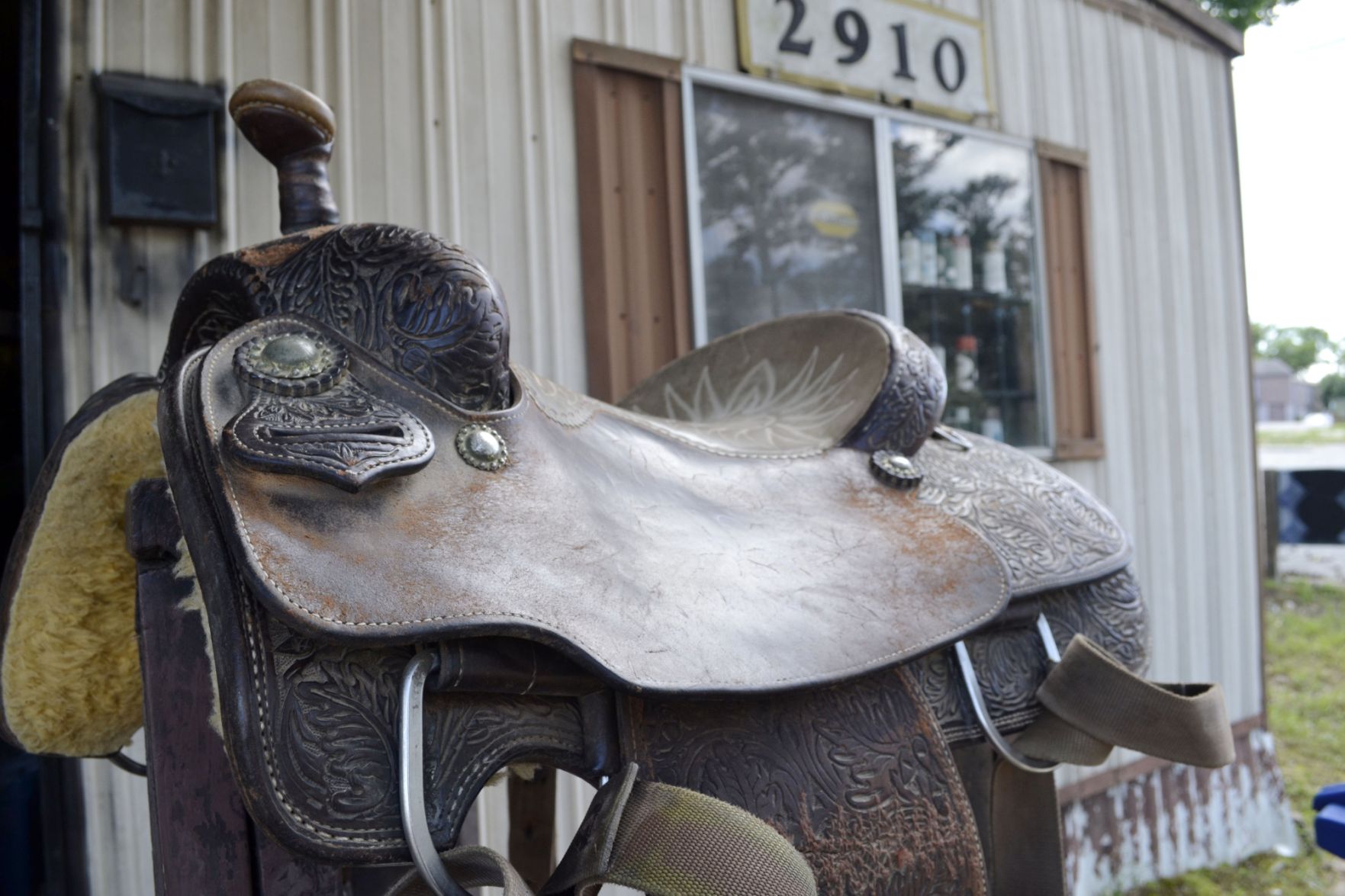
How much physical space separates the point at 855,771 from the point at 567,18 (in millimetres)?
1548

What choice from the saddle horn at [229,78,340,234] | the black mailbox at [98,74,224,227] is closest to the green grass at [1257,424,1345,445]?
the black mailbox at [98,74,224,227]

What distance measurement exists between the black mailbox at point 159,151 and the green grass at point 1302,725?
95.6 inches

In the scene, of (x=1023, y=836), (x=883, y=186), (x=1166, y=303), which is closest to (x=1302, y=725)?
(x=1166, y=303)

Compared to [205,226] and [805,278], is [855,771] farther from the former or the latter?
[805,278]

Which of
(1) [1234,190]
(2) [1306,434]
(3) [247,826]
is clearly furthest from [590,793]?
(2) [1306,434]

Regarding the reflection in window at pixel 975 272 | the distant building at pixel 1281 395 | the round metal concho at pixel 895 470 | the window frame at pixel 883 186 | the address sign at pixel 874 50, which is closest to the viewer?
the round metal concho at pixel 895 470

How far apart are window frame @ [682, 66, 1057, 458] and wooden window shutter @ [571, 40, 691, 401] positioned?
22mm

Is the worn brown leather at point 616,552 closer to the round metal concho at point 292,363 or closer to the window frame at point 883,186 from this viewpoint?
the round metal concho at point 292,363

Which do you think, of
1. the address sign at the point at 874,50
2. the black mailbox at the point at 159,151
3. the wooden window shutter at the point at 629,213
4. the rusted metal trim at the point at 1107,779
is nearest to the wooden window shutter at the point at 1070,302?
the address sign at the point at 874,50

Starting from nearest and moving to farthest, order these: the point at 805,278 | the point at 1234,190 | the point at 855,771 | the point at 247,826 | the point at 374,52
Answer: the point at 247,826 < the point at 855,771 < the point at 374,52 < the point at 805,278 < the point at 1234,190

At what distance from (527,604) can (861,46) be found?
204 cm

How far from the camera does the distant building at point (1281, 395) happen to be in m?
44.2

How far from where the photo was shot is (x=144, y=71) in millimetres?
1312

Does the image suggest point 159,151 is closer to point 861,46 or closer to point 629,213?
point 629,213
